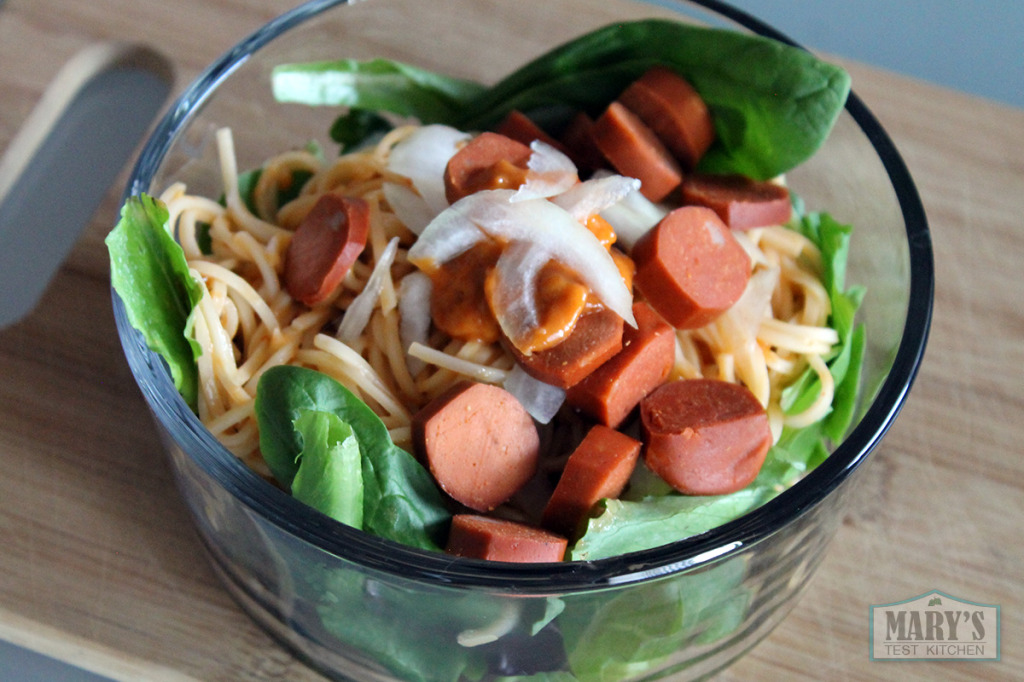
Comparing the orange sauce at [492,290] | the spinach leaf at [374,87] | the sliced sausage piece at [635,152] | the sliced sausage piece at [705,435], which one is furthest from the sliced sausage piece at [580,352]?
the spinach leaf at [374,87]

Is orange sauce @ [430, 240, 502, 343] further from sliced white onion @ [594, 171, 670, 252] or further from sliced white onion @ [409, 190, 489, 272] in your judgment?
sliced white onion @ [594, 171, 670, 252]

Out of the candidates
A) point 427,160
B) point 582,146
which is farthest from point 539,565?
point 582,146

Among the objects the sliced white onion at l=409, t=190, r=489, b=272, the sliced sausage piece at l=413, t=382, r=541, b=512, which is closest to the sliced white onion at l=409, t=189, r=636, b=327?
the sliced white onion at l=409, t=190, r=489, b=272

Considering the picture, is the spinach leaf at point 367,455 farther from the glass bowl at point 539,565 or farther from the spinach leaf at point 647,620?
the spinach leaf at point 647,620

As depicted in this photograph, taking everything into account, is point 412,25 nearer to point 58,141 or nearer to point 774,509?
point 58,141

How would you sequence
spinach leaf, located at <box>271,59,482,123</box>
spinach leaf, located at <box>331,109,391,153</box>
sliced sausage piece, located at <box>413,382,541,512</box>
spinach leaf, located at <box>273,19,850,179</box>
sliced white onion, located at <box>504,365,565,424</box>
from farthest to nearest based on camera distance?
spinach leaf, located at <box>331,109,391,153</box> < spinach leaf, located at <box>271,59,482,123</box> < spinach leaf, located at <box>273,19,850,179</box> < sliced white onion, located at <box>504,365,565,424</box> < sliced sausage piece, located at <box>413,382,541,512</box>

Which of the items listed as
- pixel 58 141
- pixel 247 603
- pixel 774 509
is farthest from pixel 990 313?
pixel 58 141

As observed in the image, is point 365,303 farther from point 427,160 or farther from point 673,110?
point 673,110
